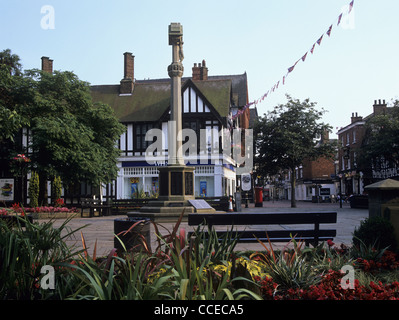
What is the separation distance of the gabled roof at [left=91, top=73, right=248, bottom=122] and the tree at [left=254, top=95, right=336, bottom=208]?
408 cm

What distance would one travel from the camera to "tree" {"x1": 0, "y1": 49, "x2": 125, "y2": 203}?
24.7 m

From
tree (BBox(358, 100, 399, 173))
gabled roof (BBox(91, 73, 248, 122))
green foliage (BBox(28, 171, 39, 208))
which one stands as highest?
gabled roof (BBox(91, 73, 248, 122))

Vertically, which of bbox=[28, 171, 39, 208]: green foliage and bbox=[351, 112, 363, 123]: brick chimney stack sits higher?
bbox=[351, 112, 363, 123]: brick chimney stack

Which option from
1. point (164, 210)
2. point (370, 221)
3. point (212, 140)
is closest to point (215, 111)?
point (212, 140)

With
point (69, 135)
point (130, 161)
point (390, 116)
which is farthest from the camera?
point (130, 161)

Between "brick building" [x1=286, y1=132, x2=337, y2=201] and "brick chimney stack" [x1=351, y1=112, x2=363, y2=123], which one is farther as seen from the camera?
"brick building" [x1=286, y1=132, x2=337, y2=201]

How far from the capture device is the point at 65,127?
81.5ft

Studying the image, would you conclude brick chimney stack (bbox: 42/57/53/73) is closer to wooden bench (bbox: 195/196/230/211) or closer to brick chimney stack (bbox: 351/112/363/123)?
wooden bench (bbox: 195/196/230/211)

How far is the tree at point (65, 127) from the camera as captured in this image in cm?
2466

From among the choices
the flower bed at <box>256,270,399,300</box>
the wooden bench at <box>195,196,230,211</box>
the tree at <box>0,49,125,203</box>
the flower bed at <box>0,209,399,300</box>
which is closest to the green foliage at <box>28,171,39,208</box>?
the tree at <box>0,49,125,203</box>

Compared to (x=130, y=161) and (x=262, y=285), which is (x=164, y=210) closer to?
(x=262, y=285)

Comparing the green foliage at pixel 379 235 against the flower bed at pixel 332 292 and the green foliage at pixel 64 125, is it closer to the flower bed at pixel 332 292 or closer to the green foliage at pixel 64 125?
the flower bed at pixel 332 292

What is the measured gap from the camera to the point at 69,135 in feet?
80.6
